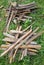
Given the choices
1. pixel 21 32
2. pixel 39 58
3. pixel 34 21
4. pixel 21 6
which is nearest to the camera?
pixel 39 58

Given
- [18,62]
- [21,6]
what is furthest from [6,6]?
[18,62]

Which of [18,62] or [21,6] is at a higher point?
[21,6]

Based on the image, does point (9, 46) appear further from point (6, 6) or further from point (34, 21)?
point (6, 6)

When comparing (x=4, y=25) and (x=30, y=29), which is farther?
(x=4, y=25)

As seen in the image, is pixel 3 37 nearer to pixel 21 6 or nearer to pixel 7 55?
pixel 7 55

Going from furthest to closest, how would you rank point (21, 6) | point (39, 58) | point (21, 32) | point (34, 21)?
point (21, 6) < point (34, 21) < point (21, 32) < point (39, 58)

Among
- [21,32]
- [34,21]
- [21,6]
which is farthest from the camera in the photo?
[21,6]

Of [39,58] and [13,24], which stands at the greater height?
[13,24]

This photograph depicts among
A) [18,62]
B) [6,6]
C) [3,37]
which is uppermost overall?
[6,6]

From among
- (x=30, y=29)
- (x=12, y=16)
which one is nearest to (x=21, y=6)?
(x=12, y=16)
